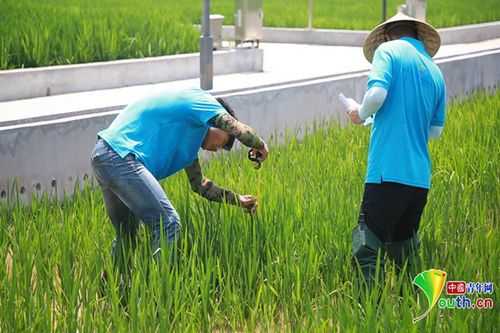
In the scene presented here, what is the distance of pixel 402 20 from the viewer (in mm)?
6375

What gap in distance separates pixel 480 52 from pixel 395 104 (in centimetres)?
1210

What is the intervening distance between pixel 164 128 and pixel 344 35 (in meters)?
16.9

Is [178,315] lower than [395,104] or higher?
lower

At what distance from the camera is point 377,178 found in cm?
609

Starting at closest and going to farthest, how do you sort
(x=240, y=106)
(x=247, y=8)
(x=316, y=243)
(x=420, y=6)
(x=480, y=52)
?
(x=316, y=243) → (x=240, y=106) → (x=247, y=8) → (x=480, y=52) → (x=420, y=6)

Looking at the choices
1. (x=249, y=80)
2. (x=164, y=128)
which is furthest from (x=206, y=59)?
(x=164, y=128)

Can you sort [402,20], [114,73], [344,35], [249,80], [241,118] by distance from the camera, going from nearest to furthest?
1. [402,20]
2. [241,118]
3. [114,73]
4. [249,80]
5. [344,35]

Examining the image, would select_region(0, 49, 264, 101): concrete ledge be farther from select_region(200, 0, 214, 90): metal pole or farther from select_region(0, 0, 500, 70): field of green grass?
select_region(200, 0, 214, 90): metal pole

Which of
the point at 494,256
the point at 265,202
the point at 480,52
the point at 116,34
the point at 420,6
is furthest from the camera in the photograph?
the point at 420,6

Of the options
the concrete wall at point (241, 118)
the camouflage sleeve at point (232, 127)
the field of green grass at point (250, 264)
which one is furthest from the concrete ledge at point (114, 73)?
the camouflage sleeve at point (232, 127)

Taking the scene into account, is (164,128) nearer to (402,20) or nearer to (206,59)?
(402,20)

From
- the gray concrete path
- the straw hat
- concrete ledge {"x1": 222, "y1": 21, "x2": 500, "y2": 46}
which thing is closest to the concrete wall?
the gray concrete path

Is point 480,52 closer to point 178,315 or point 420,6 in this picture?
point 420,6

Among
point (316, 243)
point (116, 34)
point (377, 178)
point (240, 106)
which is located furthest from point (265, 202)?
point (116, 34)
